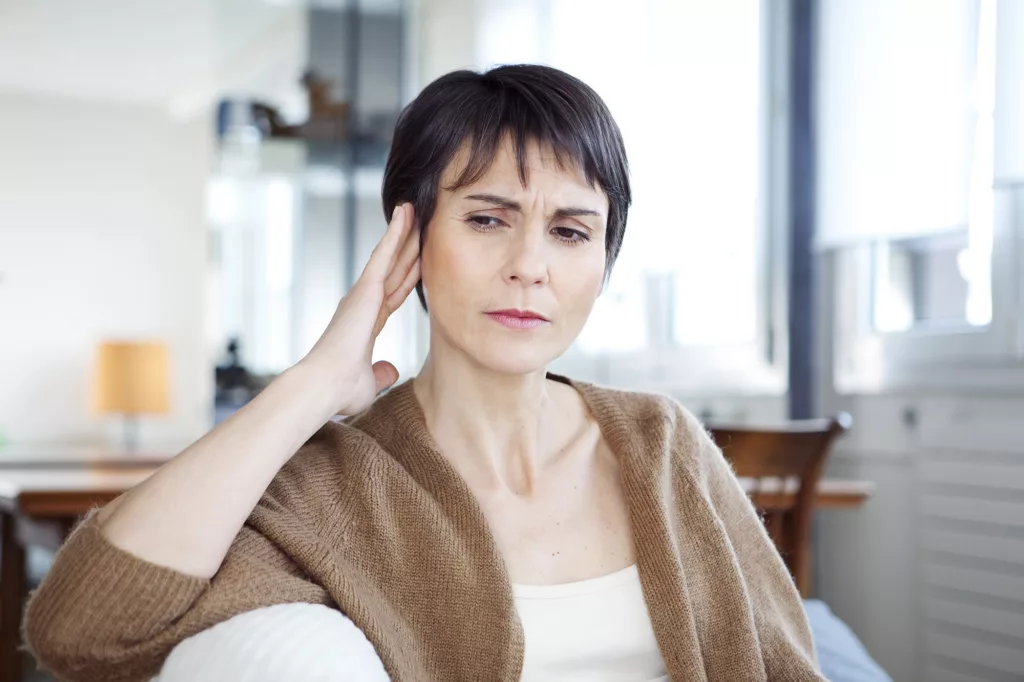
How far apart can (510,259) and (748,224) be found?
2228 mm

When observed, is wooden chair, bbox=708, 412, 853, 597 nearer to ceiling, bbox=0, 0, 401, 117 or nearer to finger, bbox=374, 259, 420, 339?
finger, bbox=374, 259, 420, 339

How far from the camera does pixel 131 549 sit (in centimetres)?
98

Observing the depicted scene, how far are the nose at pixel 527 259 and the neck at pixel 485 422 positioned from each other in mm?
138

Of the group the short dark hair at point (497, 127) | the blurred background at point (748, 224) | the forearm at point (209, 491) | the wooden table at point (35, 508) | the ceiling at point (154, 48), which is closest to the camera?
the forearm at point (209, 491)

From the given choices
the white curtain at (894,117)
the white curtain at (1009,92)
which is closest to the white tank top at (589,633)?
the white curtain at (1009,92)

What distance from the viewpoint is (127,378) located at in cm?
632

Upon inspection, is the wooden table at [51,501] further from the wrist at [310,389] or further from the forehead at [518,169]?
the forehead at [518,169]

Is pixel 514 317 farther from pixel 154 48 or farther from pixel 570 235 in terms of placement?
pixel 154 48

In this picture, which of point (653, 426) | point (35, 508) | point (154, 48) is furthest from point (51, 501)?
point (154, 48)

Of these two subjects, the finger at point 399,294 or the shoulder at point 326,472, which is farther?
the finger at point 399,294

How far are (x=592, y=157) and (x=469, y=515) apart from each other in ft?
1.44

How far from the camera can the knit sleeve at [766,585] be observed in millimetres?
1243

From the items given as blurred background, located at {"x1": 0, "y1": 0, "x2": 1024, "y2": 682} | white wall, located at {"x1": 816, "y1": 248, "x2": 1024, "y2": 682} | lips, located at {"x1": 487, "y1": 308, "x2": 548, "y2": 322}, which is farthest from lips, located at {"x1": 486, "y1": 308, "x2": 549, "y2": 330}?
white wall, located at {"x1": 816, "y1": 248, "x2": 1024, "y2": 682}

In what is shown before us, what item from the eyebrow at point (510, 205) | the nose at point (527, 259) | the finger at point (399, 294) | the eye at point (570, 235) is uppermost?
the eyebrow at point (510, 205)
